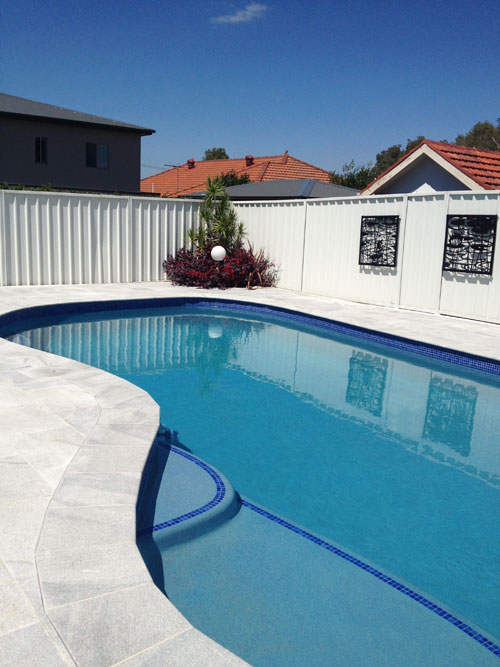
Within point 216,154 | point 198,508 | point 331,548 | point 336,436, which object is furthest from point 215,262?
point 216,154

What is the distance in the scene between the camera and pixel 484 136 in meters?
49.5

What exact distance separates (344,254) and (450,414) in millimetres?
5806

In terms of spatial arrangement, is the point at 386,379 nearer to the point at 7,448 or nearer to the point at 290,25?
the point at 7,448

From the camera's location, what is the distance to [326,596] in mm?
2896

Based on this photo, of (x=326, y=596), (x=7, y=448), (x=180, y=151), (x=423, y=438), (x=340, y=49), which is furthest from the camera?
(x=180, y=151)

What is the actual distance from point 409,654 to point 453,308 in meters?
7.63

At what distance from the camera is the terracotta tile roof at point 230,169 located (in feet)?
95.4

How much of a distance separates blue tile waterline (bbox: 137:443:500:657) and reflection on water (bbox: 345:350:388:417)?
2475mm

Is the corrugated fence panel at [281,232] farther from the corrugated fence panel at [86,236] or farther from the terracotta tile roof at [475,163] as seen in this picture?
the terracotta tile roof at [475,163]

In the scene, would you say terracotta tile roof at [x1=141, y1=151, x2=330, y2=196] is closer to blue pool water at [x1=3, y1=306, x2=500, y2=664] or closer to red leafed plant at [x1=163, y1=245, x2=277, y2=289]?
red leafed plant at [x1=163, y1=245, x2=277, y2=289]

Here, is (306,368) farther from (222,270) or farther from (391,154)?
(391,154)

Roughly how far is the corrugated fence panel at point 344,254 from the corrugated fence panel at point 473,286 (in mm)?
990

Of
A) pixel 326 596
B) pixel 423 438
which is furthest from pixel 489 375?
pixel 326 596

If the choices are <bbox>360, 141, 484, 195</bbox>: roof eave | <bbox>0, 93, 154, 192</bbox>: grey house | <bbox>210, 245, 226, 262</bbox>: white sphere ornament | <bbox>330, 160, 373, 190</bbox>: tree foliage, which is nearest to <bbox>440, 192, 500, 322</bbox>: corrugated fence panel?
<bbox>360, 141, 484, 195</bbox>: roof eave
